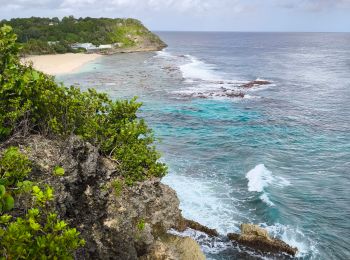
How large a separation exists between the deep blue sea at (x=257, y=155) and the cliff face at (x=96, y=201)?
5.62m

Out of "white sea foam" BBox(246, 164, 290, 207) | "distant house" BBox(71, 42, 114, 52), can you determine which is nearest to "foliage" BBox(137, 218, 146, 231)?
"white sea foam" BBox(246, 164, 290, 207)

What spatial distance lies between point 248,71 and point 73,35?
68266mm

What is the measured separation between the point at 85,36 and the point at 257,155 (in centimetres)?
10835

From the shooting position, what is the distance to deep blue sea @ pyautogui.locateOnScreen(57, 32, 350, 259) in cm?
2114

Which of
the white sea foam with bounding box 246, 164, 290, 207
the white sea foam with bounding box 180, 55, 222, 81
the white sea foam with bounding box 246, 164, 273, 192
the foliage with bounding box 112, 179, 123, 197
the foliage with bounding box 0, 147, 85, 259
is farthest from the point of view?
the white sea foam with bounding box 180, 55, 222, 81

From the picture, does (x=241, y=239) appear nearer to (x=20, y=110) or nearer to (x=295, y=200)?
(x=295, y=200)

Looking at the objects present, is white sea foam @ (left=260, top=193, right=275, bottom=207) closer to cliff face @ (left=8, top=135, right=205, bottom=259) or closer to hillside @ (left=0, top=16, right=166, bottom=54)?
cliff face @ (left=8, top=135, right=205, bottom=259)

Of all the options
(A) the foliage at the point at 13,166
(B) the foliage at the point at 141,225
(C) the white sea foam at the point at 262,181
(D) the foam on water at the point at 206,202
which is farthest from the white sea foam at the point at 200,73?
(A) the foliage at the point at 13,166

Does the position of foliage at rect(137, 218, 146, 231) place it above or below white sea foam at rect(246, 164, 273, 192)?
above

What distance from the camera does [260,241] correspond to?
18.5 metres

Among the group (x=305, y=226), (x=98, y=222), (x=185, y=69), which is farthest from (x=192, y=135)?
(x=185, y=69)

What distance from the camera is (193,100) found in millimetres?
50031

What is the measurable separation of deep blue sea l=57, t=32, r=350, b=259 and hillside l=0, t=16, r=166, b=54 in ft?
164

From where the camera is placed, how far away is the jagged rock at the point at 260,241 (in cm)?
1833
